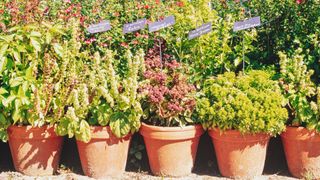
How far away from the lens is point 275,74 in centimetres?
477

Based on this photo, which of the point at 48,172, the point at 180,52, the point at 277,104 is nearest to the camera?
the point at 277,104

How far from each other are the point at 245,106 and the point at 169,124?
713 millimetres

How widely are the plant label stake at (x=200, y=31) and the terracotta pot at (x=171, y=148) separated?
0.83 metres

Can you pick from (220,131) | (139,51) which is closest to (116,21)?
(139,51)

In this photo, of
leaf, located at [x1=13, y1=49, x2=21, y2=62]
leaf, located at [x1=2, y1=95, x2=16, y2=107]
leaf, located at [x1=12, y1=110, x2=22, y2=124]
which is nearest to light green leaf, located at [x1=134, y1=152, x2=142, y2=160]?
leaf, located at [x1=12, y1=110, x2=22, y2=124]

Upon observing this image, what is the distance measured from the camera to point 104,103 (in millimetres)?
4520

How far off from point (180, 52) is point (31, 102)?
1491 millimetres

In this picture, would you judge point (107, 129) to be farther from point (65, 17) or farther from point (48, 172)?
point (65, 17)

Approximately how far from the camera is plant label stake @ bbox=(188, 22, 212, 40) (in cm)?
457

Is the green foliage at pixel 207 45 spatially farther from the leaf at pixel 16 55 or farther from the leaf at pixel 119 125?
the leaf at pixel 16 55

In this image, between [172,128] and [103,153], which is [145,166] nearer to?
[103,153]

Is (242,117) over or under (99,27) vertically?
under

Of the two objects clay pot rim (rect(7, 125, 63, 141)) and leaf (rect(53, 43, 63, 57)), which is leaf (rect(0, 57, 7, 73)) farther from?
clay pot rim (rect(7, 125, 63, 141))

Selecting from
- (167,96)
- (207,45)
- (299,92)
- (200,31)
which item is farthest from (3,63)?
(299,92)
